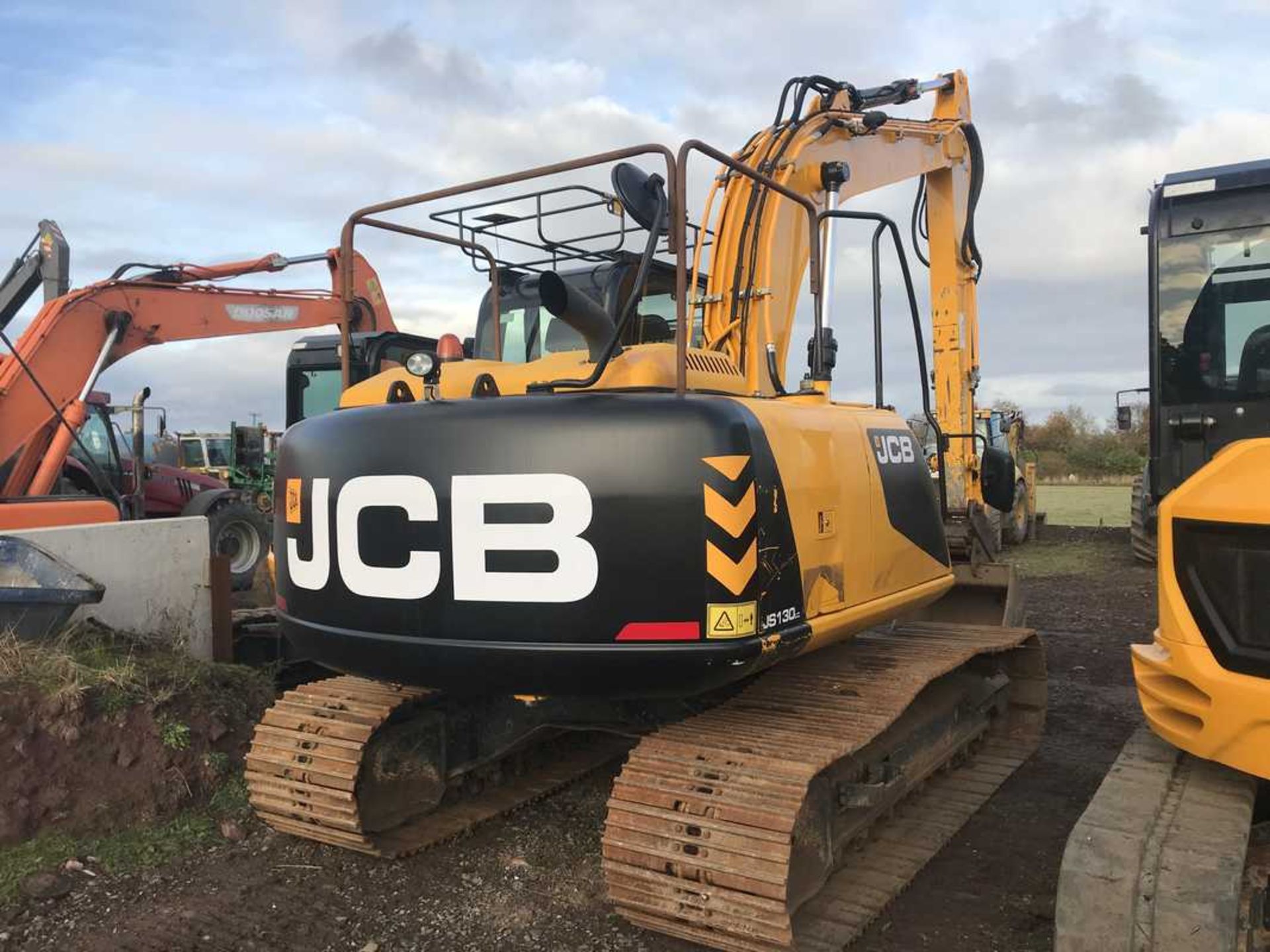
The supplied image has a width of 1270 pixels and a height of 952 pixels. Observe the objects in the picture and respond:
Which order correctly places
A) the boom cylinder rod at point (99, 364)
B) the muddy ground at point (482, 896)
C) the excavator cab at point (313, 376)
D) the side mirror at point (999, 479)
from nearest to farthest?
1. the muddy ground at point (482, 896)
2. the side mirror at point (999, 479)
3. the boom cylinder rod at point (99, 364)
4. the excavator cab at point (313, 376)

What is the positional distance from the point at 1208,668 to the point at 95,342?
9146 mm

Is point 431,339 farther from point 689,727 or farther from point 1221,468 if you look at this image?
point 1221,468

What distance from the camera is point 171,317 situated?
9953mm

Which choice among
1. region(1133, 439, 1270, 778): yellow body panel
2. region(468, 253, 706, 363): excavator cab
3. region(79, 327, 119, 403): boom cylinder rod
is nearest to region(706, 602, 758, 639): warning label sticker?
region(1133, 439, 1270, 778): yellow body panel

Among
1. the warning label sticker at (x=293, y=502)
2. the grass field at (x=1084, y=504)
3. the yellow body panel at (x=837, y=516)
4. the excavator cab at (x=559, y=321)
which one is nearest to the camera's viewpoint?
the yellow body panel at (x=837, y=516)

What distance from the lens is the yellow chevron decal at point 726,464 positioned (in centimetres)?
298

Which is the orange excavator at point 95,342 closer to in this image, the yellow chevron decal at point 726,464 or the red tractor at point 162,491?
the red tractor at point 162,491

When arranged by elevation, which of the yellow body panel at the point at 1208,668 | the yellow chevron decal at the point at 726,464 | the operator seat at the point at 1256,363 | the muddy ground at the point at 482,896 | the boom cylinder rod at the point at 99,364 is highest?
the boom cylinder rod at the point at 99,364

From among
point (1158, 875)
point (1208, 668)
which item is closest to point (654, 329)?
point (1208, 668)

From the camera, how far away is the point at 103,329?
9227mm

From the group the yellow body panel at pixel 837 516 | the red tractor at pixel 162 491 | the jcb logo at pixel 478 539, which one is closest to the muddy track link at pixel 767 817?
the yellow body panel at pixel 837 516

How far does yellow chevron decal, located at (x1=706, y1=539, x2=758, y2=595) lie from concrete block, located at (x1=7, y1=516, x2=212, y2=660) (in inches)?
149

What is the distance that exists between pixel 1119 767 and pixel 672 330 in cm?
285

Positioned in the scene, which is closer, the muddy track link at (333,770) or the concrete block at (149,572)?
the muddy track link at (333,770)
